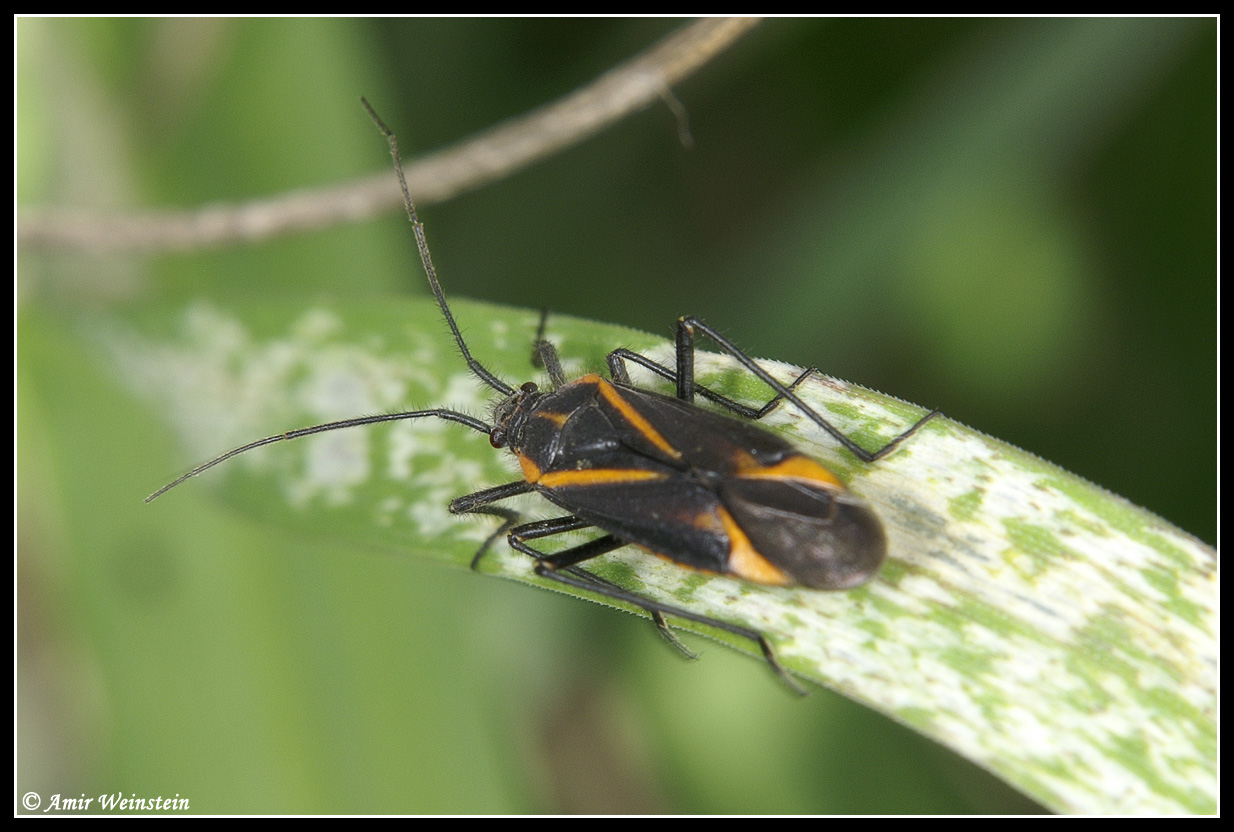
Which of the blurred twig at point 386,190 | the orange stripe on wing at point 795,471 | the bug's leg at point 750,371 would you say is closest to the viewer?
the bug's leg at point 750,371

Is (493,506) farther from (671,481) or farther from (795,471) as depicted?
(795,471)

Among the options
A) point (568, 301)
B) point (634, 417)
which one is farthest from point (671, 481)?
point (568, 301)

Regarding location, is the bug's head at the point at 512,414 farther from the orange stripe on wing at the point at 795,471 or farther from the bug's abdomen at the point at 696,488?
the orange stripe on wing at the point at 795,471

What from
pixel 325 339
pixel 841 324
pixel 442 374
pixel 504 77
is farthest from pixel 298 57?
pixel 841 324

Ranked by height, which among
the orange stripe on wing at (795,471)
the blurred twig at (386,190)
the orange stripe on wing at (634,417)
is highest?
the blurred twig at (386,190)

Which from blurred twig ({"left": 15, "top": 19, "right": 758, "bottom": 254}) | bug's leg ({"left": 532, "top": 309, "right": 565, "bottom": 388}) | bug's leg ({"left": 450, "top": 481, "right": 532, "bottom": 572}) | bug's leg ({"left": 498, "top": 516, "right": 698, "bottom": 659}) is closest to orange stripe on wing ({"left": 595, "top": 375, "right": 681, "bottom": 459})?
bug's leg ({"left": 532, "top": 309, "right": 565, "bottom": 388})

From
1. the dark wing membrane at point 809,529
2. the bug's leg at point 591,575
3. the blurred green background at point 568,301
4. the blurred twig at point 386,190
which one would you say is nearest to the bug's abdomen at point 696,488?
the dark wing membrane at point 809,529

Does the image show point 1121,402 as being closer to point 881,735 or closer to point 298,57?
point 881,735

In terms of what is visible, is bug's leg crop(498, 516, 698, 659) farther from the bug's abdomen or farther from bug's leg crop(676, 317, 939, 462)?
bug's leg crop(676, 317, 939, 462)
